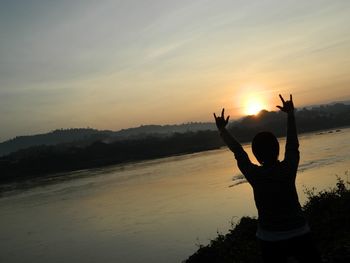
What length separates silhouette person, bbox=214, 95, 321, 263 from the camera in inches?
157

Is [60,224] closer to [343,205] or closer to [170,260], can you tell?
[170,260]

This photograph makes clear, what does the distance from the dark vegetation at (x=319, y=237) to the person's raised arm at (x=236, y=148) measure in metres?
3.68

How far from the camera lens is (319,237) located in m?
9.77

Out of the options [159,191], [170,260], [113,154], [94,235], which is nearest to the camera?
[170,260]

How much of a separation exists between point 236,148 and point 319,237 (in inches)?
243

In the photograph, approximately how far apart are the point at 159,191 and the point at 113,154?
6456 cm

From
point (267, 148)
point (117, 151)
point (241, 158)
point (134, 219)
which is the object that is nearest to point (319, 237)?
point (241, 158)

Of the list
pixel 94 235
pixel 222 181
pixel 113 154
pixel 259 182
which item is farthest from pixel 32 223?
pixel 113 154

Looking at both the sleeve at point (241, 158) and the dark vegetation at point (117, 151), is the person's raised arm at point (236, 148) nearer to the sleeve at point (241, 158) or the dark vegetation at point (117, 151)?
the sleeve at point (241, 158)

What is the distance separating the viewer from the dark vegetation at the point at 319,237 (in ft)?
26.5

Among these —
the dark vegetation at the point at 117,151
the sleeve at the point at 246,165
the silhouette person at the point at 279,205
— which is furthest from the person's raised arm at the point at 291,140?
the dark vegetation at the point at 117,151

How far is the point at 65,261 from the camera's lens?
16.6 meters

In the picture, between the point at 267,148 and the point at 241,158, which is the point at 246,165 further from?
the point at 267,148

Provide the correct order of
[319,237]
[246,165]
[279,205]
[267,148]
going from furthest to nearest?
[319,237] → [246,165] → [267,148] → [279,205]
